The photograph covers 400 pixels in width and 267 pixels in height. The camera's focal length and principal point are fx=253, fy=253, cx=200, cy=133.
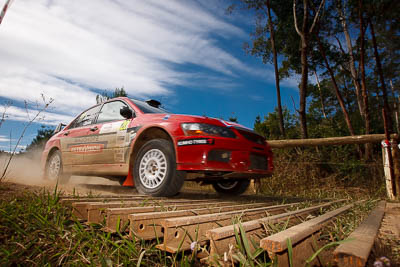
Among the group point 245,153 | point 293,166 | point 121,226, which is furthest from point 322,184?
point 121,226

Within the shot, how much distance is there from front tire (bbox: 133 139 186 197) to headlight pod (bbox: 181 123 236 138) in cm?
32

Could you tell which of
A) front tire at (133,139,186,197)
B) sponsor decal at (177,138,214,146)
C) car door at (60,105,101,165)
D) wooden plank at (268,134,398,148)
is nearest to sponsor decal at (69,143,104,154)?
car door at (60,105,101,165)

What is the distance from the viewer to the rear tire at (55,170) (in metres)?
5.04

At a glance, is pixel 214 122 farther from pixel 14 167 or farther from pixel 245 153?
pixel 14 167

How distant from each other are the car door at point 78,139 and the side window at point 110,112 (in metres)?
0.22

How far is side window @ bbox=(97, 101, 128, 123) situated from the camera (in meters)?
4.28

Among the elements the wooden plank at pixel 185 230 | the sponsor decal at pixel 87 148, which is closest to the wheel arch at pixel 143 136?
the sponsor decal at pixel 87 148

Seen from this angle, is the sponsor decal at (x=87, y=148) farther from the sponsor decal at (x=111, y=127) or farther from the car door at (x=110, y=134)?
the sponsor decal at (x=111, y=127)

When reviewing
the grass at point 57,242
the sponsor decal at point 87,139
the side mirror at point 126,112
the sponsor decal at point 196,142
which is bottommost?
the grass at point 57,242

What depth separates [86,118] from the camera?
497 centimetres

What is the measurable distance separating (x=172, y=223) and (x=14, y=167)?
797 centimetres

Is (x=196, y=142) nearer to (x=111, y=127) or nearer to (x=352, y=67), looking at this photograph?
(x=111, y=127)

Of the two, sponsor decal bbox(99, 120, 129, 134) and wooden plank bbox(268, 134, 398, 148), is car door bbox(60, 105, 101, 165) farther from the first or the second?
wooden plank bbox(268, 134, 398, 148)

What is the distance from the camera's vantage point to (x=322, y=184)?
573cm
